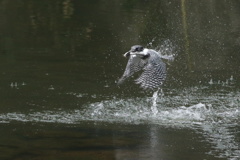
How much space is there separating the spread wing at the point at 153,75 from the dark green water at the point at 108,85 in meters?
0.49

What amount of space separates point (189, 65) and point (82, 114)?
457 centimetres

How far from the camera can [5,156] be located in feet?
24.3

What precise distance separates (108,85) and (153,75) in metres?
2.32

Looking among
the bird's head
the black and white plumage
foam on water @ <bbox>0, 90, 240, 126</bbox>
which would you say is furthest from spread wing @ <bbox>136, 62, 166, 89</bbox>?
foam on water @ <bbox>0, 90, 240, 126</bbox>

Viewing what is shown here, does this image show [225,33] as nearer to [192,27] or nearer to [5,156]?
[192,27]

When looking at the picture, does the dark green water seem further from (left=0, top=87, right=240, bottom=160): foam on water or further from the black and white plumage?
the black and white plumage

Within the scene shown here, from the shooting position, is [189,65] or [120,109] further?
[189,65]

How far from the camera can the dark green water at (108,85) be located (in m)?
8.09

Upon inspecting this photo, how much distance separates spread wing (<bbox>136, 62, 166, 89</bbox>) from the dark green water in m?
0.49

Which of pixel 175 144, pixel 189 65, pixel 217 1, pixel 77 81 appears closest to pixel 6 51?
pixel 77 81

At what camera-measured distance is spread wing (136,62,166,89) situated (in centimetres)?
920

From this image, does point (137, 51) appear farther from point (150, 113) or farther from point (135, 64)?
point (150, 113)

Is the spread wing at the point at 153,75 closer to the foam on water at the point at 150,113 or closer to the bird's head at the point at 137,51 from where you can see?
the bird's head at the point at 137,51

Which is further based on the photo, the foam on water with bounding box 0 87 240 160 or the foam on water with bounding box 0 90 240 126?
the foam on water with bounding box 0 90 240 126
